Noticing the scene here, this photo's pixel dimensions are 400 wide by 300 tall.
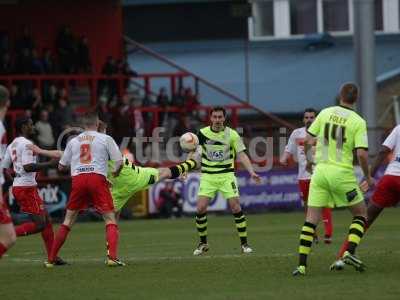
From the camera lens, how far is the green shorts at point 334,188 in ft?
47.8

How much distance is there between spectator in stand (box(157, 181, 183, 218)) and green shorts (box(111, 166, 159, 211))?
47.4 feet

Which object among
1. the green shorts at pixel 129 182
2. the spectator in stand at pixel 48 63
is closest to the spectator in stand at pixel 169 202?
the spectator in stand at pixel 48 63

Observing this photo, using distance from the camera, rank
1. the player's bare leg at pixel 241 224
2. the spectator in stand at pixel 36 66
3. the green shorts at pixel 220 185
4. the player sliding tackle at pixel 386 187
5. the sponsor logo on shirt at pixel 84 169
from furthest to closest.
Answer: the spectator in stand at pixel 36 66, the green shorts at pixel 220 185, the player's bare leg at pixel 241 224, the sponsor logo on shirt at pixel 84 169, the player sliding tackle at pixel 386 187

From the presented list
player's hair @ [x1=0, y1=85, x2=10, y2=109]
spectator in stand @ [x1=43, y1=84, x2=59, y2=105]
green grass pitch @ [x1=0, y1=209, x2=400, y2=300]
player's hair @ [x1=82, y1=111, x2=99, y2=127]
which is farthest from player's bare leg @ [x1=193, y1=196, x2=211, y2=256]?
spectator in stand @ [x1=43, y1=84, x2=59, y2=105]

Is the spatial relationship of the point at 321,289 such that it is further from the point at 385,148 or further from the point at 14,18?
the point at 14,18

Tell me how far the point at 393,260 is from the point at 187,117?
20.2 m

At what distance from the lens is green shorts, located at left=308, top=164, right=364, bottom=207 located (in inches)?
574

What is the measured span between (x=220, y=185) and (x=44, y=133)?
13.6 m

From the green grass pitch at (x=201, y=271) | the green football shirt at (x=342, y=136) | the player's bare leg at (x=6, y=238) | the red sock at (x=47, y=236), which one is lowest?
the green grass pitch at (x=201, y=271)

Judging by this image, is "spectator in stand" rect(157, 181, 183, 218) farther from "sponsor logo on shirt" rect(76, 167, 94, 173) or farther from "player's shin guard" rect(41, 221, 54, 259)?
"sponsor logo on shirt" rect(76, 167, 94, 173)

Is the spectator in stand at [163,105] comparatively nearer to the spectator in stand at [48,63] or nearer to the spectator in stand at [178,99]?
the spectator in stand at [178,99]

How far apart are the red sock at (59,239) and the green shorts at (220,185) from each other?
316cm

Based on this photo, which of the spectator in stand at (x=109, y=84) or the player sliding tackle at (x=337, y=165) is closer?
the player sliding tackle at (x=337, y=165)

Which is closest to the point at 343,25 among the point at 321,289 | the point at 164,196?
the point at 164,196
